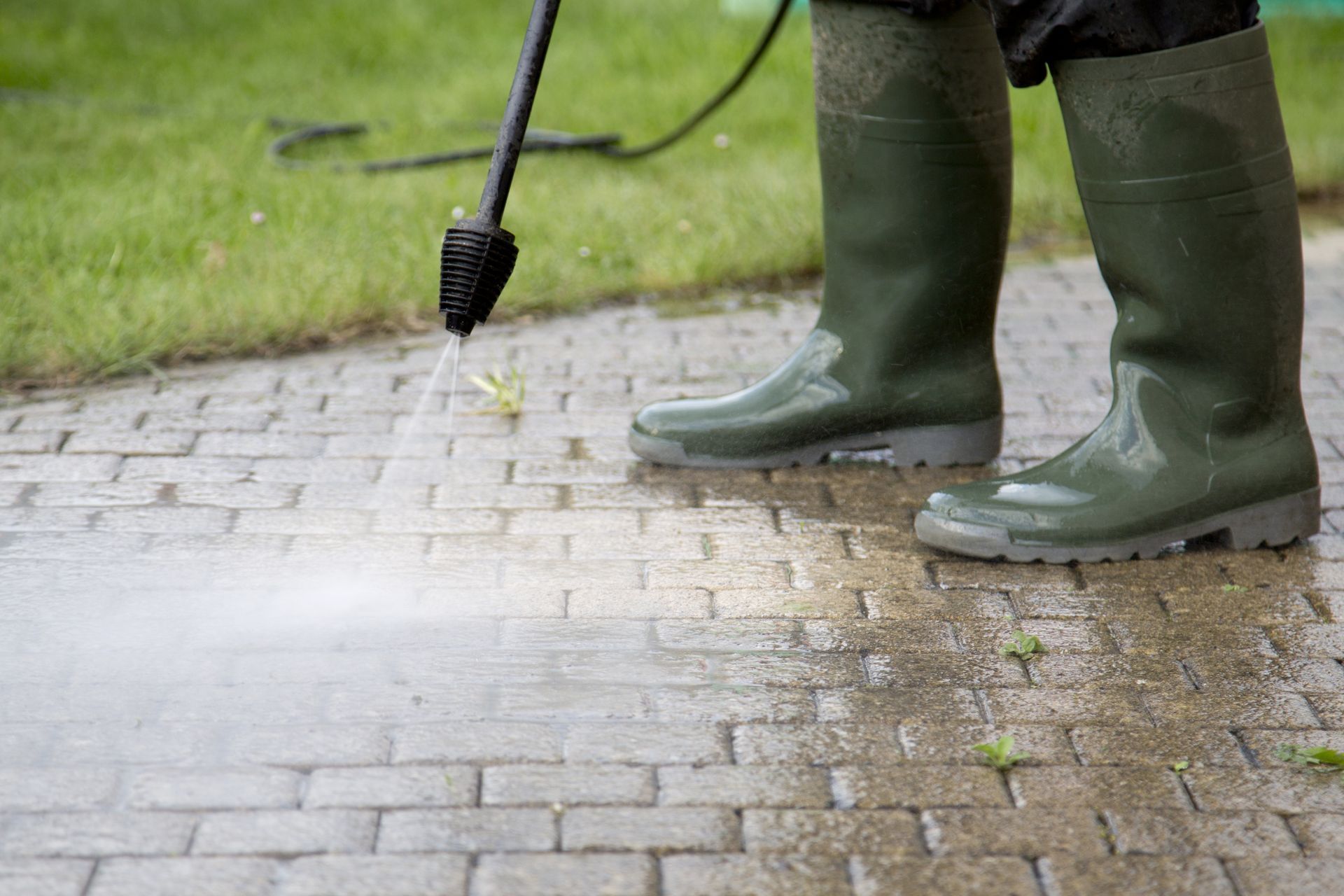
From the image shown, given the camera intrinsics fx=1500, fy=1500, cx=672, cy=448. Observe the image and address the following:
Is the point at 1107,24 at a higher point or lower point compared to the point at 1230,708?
higher

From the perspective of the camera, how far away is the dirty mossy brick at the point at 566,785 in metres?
1.74

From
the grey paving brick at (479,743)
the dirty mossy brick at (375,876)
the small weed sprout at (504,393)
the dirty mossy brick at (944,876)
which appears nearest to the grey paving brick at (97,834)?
the dirty mossy brick at (375,876)

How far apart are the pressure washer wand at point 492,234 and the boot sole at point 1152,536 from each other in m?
0.80

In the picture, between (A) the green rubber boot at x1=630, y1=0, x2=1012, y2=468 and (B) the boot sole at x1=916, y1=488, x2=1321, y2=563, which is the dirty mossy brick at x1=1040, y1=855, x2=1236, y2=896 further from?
(A) the green rubber boot at x1=630, y1=0, x2=1012, y2=468

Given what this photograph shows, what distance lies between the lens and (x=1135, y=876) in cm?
161

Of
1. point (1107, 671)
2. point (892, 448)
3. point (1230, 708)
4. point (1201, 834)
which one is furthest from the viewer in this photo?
point (892, 448)

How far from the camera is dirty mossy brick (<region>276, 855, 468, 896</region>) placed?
5.15 feet

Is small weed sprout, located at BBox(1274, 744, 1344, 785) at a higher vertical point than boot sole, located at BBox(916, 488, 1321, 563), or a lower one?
higher

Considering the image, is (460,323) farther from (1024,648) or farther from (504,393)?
(1024,648)

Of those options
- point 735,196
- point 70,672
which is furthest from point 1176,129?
point 735,196

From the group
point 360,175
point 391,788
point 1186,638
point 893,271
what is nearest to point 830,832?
point 391,788

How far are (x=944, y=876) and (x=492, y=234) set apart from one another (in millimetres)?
1209

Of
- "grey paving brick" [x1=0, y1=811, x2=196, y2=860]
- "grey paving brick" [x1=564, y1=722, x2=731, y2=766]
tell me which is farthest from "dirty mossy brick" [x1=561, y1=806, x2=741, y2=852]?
"grey paving brick" [x1=0, y1=811, x2=196, y2=860]

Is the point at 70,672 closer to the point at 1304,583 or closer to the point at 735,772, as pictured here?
the point at 735,772
